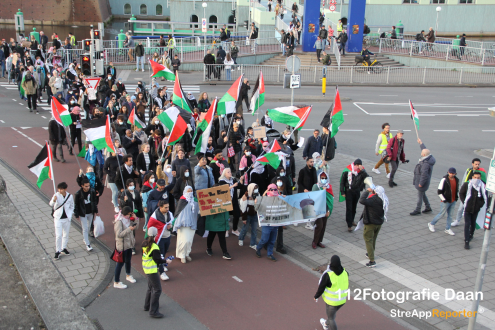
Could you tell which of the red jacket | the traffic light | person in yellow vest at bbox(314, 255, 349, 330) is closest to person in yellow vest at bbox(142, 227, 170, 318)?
person in yellow vest at bbox(314, 255, 349, 330)

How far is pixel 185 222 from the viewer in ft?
30.2

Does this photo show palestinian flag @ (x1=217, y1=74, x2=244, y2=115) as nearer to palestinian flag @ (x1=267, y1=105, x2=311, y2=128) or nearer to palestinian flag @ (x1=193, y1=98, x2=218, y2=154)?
palestinian flag @ (x1=267, y1=105, x2=311, y2=128)

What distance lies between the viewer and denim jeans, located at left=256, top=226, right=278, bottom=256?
9445 millimetres

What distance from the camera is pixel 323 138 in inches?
525

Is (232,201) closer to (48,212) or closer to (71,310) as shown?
(48,212)

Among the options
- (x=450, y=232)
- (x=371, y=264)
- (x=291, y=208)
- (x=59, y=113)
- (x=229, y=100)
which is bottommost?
(x=371, y=264)

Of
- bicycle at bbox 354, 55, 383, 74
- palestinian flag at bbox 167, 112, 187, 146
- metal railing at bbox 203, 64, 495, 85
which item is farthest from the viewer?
bicycle at bbox 354, 55, 383, 74

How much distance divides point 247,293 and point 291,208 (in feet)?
7.34

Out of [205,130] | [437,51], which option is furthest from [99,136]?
[437,51]

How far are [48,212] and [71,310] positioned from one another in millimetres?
7160

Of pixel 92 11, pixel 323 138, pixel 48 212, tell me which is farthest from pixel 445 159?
pixel 92 11

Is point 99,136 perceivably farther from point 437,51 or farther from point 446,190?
point 437,51

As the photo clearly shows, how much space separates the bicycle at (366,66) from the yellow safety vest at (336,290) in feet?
84.3

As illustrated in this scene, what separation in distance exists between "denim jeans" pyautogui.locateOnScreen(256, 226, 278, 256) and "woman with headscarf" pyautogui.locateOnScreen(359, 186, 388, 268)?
68.9 inches
